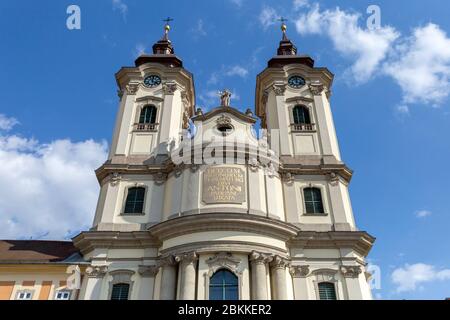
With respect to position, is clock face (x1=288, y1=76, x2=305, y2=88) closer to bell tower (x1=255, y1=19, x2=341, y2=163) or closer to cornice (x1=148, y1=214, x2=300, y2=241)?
bell tower (x1=255, y1=19, x2=341, y2=163)

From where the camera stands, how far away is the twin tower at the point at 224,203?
63.2 feet

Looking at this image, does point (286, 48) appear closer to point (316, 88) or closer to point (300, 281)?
point (316, 88)

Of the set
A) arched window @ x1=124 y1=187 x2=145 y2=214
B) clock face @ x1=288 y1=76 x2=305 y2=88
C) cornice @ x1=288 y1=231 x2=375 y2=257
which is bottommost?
cornice @ x1=288 y1=231 x2=375 y2=257

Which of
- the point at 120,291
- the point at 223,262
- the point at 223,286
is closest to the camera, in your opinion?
the point at 223,286

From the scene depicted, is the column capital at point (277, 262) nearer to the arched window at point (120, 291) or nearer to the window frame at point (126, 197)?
the arched window at point (120, 291)

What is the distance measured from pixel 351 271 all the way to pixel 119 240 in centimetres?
1155

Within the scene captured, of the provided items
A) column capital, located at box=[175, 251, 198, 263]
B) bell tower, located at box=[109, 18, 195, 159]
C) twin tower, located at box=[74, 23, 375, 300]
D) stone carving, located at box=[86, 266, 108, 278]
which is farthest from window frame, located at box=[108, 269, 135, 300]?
bell tower, located at box=[109, 18, 195, 159]

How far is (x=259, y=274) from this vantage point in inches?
737

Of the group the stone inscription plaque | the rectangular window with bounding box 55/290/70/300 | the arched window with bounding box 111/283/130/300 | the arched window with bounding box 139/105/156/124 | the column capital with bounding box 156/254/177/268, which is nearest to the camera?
the column capital with bounding box 156/254/177/268

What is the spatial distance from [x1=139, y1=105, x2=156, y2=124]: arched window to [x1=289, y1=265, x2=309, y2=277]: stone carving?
43.1 feet

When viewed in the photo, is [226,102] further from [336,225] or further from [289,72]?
[336,225]

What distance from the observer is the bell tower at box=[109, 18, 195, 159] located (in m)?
25.9

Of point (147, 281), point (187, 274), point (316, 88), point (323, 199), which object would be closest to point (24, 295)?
point (147, 281)
